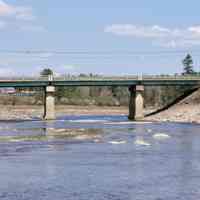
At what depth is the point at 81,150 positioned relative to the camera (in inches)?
2958

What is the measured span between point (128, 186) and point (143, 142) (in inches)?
1403

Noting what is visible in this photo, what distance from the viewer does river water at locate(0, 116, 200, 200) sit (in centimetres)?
4688

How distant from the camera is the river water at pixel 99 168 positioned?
46.9 metres

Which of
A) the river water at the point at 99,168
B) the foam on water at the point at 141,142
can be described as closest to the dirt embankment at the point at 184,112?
the foam on water at the point at 141,142

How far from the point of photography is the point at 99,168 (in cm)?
5847

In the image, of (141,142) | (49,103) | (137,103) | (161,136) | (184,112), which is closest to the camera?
(141,142)

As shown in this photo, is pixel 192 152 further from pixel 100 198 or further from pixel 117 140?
pixel 100 198

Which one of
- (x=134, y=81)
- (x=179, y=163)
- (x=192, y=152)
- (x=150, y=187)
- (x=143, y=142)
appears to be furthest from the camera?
(x=134, y=81)

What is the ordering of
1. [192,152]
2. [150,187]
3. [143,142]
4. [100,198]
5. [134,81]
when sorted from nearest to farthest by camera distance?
[100,198] < [150,187] < [192,152] < [143,142] < [134,81]

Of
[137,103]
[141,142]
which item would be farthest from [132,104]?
[141,142]

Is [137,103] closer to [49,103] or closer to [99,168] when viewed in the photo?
[49,103]

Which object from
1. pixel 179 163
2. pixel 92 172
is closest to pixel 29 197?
pixel 92 172

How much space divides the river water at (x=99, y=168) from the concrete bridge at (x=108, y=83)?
6855 cm

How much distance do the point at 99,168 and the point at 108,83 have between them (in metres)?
106
